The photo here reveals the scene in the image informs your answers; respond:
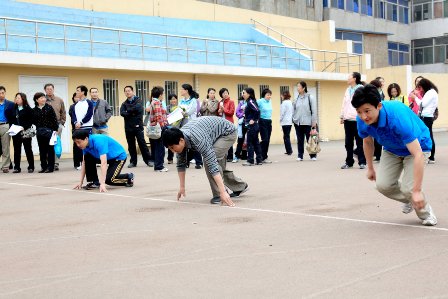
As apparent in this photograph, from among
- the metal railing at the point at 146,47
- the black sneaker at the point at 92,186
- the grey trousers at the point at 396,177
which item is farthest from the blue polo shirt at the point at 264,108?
the grey trousers at the point at 396,177

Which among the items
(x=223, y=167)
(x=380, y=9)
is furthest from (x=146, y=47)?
(x=380, y=9)

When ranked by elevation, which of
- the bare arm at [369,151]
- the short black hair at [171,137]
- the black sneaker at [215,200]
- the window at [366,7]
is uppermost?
the window at [366,7]

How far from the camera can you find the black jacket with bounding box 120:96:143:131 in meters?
16.0

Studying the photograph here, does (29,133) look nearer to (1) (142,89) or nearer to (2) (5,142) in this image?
(2) (5,142)

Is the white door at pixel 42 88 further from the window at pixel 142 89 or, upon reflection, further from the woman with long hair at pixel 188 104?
the woman with long hair at pixel 188 104

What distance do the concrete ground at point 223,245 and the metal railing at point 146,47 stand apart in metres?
Result: 12.5

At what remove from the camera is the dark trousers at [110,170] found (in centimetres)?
1108

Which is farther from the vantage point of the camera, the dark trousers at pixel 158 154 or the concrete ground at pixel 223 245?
the dark trousers at pixel 158 154

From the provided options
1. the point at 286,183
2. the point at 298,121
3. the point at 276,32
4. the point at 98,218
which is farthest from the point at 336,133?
the point at 98,218

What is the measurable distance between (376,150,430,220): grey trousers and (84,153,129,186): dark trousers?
208 inches

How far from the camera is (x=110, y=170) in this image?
11219mm

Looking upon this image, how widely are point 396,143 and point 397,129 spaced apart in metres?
0.35

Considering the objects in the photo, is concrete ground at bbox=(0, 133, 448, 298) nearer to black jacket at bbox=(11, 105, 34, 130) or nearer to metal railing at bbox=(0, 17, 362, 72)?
black jacket at bbox=(11, 105, 34, 130)

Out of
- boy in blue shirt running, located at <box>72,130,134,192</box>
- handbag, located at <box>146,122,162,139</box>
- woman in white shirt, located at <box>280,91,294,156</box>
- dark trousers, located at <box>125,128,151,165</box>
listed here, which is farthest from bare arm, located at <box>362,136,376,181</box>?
woman in white shirt, located at <box>280,91,294,156</box>
